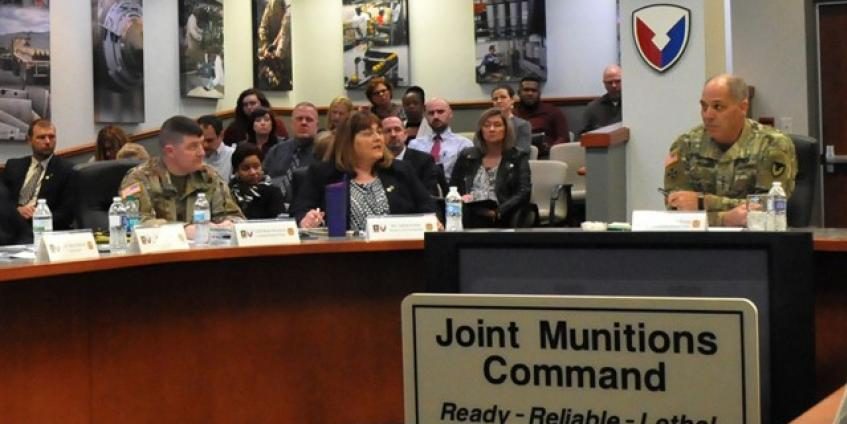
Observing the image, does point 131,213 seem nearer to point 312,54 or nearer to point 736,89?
point 736,89

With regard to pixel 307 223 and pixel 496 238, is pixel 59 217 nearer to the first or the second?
pixel 307 223

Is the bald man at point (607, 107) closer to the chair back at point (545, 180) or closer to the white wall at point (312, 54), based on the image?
the white wall at point (312, 54)

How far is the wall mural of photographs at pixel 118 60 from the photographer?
8.32m

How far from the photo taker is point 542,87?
36.3 ft

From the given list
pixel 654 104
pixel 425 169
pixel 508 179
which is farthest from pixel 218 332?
pixel 654 104

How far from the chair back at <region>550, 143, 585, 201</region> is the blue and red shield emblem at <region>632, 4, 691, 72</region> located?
1561 mm

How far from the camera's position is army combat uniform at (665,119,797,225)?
3.97 metres

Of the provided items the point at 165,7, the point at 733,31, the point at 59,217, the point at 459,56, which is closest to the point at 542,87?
the point at 459,56

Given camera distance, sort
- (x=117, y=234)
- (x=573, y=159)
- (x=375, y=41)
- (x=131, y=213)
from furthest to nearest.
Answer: (x=375, y=41) < (x=573, y=159) < (x=131, y=213) < (x=117, y=234)

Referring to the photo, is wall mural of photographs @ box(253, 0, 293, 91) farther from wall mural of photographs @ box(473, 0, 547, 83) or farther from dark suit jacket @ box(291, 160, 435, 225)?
dark suit jacket @ box(291, 160, 435, 225)

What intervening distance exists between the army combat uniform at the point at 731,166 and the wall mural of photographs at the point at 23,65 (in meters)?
4.84

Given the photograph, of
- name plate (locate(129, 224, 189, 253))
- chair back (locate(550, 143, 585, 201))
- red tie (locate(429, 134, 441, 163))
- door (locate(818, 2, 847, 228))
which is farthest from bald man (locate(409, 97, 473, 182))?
name plate (locate(129, 224, 189, 253))

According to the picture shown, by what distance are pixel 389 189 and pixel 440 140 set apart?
3.05 m

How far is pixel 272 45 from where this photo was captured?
36.6 feet
